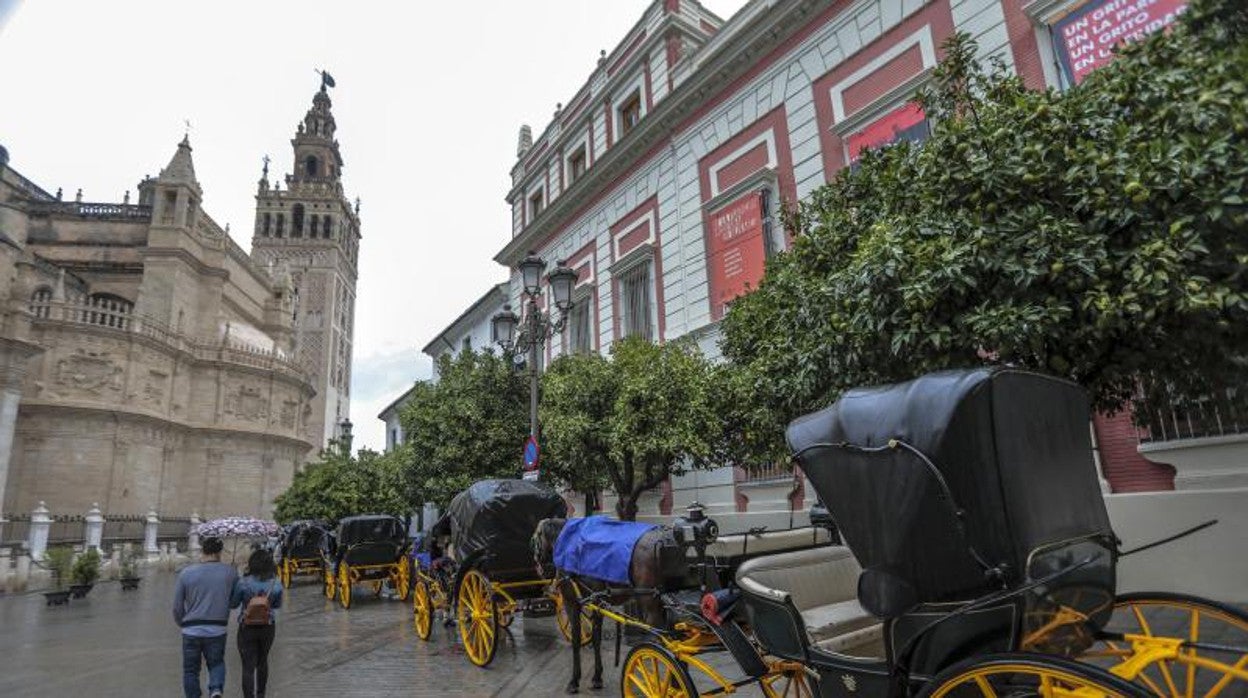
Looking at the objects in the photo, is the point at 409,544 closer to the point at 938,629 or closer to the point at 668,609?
the point at 668,609

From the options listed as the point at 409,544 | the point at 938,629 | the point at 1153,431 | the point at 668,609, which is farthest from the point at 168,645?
the point at 1153,431

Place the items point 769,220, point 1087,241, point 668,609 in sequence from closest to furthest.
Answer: point 1087,241 < point 668,609 < point 769,220

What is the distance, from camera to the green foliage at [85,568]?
18.5 meters

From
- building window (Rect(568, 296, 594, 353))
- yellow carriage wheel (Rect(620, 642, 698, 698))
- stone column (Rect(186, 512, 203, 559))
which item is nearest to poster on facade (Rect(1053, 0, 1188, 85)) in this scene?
yellow carriage wheel (Rect(620, 642, 698, 698))

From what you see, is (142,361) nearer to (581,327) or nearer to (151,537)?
(151,537)

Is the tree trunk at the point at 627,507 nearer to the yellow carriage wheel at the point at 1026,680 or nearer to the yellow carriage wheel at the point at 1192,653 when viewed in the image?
the yellow carriage wheel at the point at 1192,653

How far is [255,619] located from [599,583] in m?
3.13

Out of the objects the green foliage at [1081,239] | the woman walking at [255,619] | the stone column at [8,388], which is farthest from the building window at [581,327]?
the stone column at [8,388]

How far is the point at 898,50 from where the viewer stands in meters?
12.2

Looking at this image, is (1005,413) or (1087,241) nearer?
(1005,413)

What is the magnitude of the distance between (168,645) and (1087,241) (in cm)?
1324

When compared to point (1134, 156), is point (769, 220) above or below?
above

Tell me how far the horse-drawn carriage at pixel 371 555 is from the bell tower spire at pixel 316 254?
6035 centimetres

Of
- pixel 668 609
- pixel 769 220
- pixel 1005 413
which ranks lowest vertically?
pixel 668 609
